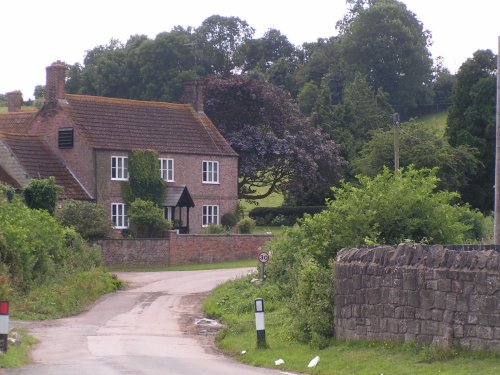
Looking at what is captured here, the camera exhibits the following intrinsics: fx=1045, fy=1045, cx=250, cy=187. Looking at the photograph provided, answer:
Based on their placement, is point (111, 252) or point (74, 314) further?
point (111, 252)

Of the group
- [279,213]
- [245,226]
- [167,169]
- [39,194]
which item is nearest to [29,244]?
[39,194]

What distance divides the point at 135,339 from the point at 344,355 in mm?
6836

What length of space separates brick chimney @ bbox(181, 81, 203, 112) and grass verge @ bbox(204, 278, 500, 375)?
39.2m

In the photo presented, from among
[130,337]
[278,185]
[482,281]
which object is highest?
[278,185]

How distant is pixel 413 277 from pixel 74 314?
1489cm

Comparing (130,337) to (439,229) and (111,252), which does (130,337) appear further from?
(111,252)

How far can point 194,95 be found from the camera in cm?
6544

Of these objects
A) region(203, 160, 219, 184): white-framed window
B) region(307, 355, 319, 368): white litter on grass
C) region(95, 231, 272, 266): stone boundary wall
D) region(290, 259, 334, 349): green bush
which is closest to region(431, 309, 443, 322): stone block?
region(307, 355, 319, 368): white litter on grass

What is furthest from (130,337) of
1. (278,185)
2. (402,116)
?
Result: (402,116)

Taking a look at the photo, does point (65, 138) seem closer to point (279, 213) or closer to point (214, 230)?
point (214, 230)

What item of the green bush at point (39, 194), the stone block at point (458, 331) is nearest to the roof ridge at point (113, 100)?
the green bush at point (39, 194)

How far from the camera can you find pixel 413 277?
57.6 ft

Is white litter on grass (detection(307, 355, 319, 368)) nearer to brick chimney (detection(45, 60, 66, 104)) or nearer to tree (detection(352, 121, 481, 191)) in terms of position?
tree (detection(352, 121, 481, 191))

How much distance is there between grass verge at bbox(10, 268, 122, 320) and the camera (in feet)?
95.7
